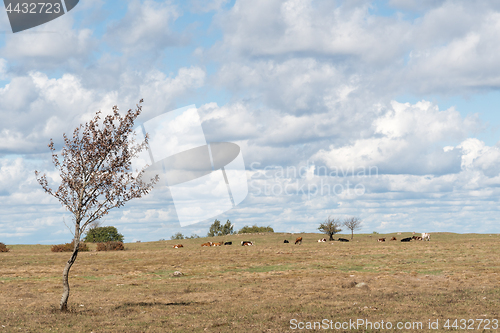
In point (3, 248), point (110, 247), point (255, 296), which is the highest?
point (3, 248)

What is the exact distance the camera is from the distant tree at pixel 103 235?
407 ft

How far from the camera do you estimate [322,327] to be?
1611 cm

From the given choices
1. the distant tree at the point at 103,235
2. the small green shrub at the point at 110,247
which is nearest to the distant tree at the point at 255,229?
the distant tree at the point at 103,235

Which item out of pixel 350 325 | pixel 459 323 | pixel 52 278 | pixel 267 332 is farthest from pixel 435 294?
pixel 52 278

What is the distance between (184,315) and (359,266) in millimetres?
23924

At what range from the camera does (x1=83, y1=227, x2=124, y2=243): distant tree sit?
12394cm

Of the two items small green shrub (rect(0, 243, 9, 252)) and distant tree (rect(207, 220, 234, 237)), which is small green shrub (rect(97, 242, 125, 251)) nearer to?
small green shrub (rect(0, 243, 9, 252))

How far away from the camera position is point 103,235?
412ft

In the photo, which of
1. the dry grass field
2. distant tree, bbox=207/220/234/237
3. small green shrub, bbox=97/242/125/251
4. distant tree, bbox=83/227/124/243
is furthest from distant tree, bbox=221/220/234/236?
the dry grass field

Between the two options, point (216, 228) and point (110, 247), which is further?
point (216, 228)

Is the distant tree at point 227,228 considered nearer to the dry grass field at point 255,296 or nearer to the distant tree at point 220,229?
the distant tree at point 220,229

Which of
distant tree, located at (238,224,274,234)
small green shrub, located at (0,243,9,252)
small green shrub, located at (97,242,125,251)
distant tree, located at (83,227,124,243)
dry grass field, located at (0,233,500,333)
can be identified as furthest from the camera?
distant tree, located at (238,224,274,234)

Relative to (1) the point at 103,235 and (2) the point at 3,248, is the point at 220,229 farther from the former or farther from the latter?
(2) the point at 3,248

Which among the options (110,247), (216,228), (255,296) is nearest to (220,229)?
(216,228)
